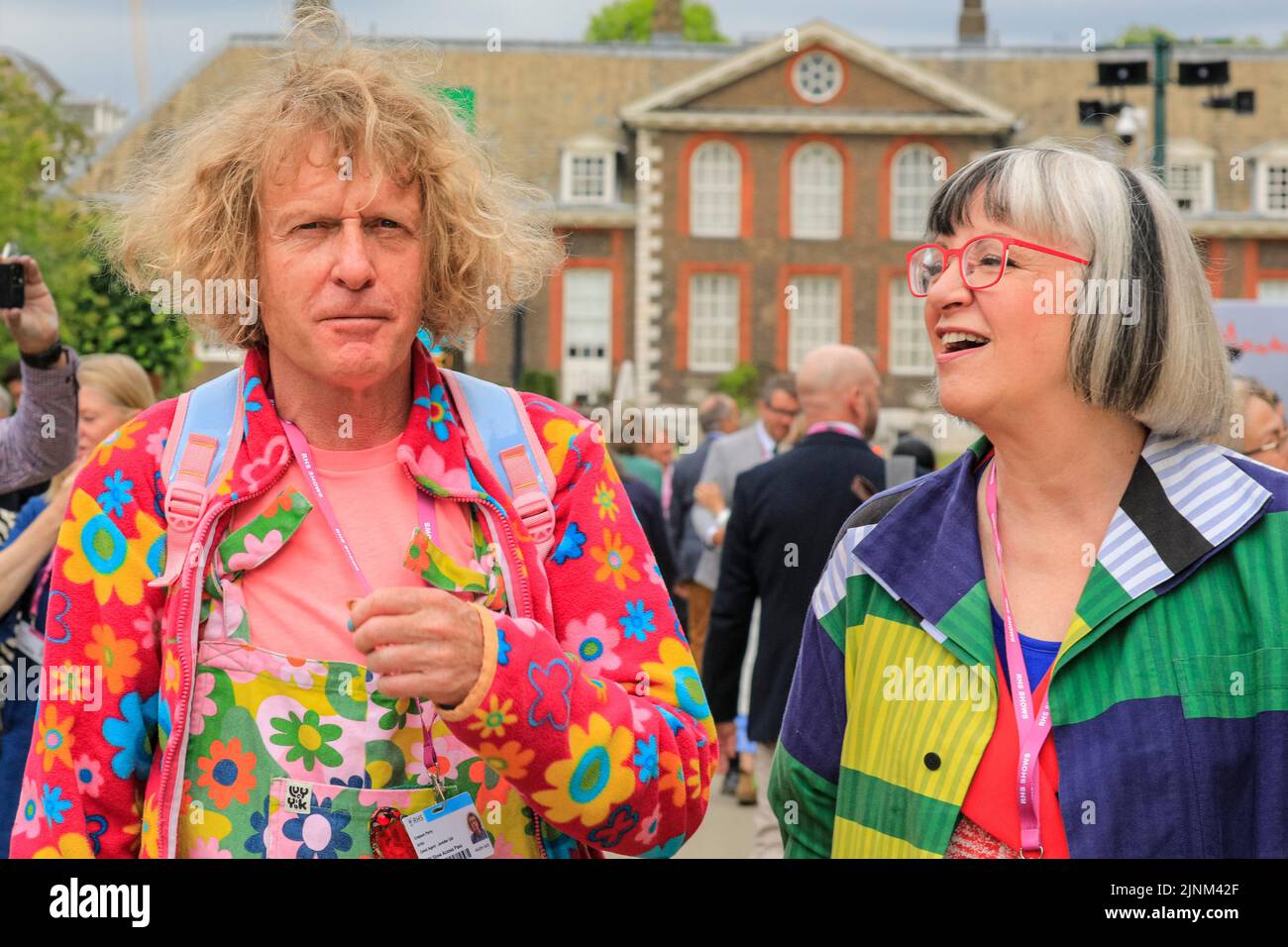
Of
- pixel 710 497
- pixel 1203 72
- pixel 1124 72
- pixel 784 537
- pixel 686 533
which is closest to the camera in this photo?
pixel 784 537

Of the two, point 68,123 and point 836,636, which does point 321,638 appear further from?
point 68,123

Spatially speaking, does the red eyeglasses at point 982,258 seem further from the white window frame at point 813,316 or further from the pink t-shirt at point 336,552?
the white window frame at point 813,316

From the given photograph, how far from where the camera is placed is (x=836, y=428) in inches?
248

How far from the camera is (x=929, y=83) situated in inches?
1571

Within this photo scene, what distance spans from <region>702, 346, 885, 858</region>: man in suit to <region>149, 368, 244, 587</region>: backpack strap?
401cm

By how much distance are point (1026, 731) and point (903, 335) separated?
39.8 metres

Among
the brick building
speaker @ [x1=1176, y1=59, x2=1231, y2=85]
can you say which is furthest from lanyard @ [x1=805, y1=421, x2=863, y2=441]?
the brick building

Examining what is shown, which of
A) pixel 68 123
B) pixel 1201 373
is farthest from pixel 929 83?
pixel 1201 373

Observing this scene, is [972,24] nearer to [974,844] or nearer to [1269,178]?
[1269,178]

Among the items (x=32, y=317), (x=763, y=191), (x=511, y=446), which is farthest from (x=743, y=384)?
(x=511, y=446)

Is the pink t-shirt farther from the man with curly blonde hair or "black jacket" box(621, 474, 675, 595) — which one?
"black jacket" box(621, 474, 675, 595)

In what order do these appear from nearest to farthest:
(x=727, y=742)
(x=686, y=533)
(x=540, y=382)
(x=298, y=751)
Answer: (x=298, y=751)
(x=727, y=742)
(x=686, y=533)
(x=540, y=382)

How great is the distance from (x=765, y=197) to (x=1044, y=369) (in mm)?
38907

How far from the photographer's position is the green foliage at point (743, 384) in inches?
1581
